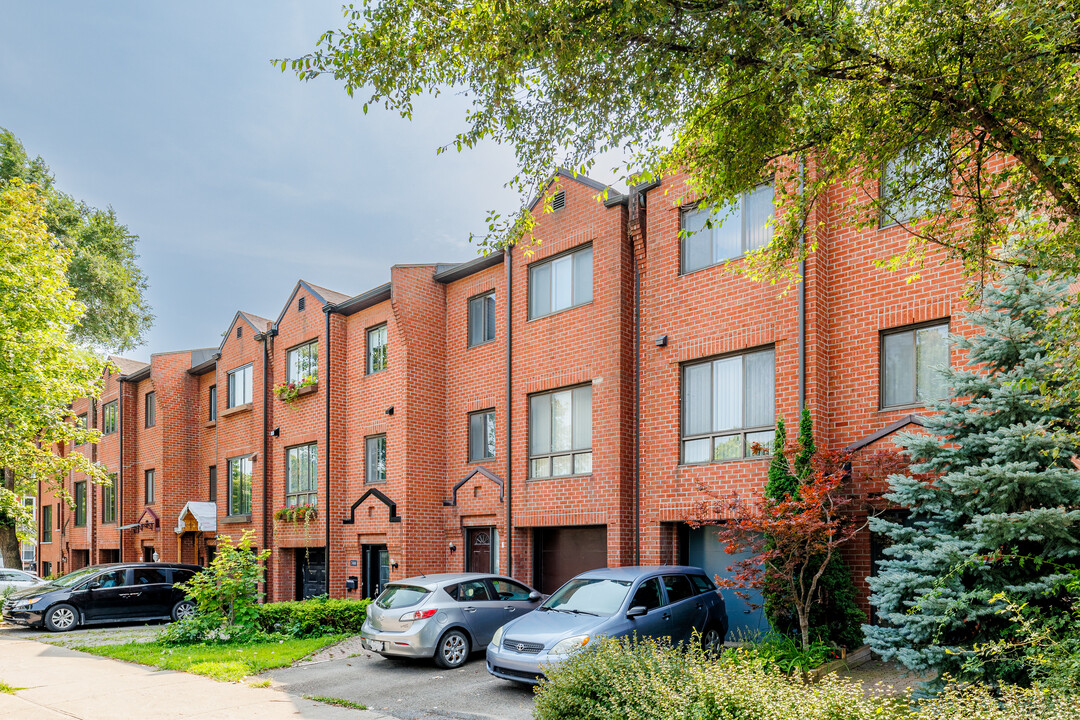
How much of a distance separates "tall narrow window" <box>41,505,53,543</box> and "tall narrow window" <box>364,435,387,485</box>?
26.1 m

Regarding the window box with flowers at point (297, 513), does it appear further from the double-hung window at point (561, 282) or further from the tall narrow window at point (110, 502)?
the tall narrow window at point (110, 502)

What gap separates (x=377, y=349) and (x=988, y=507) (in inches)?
594

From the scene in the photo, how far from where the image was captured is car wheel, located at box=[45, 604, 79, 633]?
1916 cm

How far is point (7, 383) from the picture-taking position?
61.5ft

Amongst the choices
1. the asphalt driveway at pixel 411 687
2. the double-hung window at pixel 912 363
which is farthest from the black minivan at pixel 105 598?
the double-hung window at pixel 912 363

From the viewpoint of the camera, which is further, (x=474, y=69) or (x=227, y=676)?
(x=227, y=676)

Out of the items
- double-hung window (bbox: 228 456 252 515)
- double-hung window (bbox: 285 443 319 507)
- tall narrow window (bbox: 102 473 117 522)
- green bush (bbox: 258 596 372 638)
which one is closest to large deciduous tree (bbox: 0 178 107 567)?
double-hung window (bbox: 228 456 252 515)

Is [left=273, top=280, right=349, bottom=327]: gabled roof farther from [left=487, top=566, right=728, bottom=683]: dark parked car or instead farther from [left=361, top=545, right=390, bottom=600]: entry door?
[left=487, top=566, right=728, bottom=683]: dark parked car

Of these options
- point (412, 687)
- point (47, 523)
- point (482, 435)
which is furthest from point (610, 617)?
point (47, 523)

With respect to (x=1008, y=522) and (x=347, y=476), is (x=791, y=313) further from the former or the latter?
(x=347, y=476)

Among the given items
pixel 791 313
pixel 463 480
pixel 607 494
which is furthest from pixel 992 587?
pixel 463 480

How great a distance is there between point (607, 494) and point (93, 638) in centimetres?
1159

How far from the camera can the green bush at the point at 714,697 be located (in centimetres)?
537

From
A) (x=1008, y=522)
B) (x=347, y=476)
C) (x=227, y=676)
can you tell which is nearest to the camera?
(x=1008, y=522)
